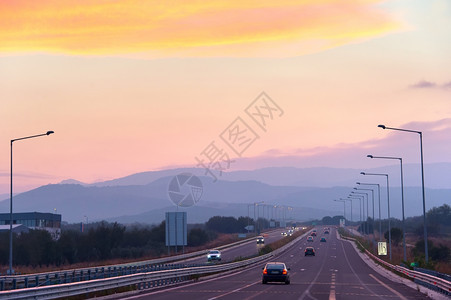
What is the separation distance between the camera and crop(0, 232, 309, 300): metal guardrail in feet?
78.9

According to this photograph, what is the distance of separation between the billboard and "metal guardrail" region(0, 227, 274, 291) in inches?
101

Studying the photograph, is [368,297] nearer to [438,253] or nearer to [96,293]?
[96,293]

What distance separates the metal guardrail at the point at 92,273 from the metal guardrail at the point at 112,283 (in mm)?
821

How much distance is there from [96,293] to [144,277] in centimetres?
672

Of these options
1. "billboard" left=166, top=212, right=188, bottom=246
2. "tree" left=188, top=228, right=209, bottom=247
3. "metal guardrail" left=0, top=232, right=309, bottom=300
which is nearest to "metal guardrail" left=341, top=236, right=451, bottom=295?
"metal guardrail" left=0, top=232, right=309, bottom=300

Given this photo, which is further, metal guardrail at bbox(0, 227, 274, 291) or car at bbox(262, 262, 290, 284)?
car at bbox(262, 262, 290, 284)

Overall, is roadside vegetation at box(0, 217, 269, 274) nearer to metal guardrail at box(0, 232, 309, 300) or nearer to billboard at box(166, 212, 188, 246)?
billboard at box(166, 212, 188, 246)

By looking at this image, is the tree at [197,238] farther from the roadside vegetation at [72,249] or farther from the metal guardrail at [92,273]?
the roadside vegetation at [72,249]

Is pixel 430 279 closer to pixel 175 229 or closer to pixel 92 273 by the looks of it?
pixel 92 273

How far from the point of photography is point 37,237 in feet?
322

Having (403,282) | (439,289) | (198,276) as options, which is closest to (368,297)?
(439,289)

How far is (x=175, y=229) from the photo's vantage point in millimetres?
68688

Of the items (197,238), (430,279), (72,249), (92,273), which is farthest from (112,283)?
(197,238)

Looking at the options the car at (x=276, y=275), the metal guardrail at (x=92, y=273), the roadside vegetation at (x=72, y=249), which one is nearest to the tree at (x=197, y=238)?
the metal guardrail at (x=92, y=273)
